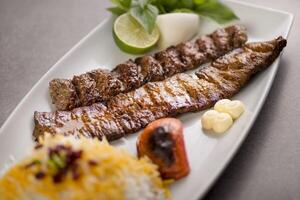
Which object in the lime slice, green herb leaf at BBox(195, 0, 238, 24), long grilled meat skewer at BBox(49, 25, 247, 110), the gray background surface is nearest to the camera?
the gray background surface

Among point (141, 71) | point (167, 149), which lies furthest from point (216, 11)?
point (167, 149)

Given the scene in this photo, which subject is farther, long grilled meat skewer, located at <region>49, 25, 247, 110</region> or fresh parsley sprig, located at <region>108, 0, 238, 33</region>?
fresh parsley sprig, located at <region>108, 0, 238, 33</region>

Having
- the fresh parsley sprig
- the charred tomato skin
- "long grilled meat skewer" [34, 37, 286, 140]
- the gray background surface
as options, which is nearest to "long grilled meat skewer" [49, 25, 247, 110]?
"long grilled meat skewer" [34, 37, 286, 140]

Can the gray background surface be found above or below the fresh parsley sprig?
below

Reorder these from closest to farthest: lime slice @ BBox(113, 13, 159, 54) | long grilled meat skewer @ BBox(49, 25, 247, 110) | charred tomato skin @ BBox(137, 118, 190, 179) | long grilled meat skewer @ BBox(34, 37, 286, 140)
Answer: charred tomato skin @ BBox(137, 118, 190, 179) < long grilled meat skewer @ BBox(34, 37, 286, 140) < long grilled meat skewer @ BBox(49, 25, 247, 110) < lime slice @ BBox(113, 13, 159, 54)

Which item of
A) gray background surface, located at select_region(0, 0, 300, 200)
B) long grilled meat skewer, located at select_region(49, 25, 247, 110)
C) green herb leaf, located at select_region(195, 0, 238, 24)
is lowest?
gray background surface, located at select_region(0, 0, 300, 200)

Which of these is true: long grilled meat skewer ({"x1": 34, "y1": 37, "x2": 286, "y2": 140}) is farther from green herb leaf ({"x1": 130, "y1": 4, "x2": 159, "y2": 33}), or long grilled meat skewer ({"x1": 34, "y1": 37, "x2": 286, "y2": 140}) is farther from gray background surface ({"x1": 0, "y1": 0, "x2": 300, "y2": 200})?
green herb leaf ({"x1": 130, "y1": 4, "x2": 159, "y2": 33})

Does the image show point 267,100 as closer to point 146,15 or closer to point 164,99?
point 164,99

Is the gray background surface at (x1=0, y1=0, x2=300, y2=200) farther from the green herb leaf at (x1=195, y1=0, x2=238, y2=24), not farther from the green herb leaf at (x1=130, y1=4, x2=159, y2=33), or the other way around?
the green herb leaf at (x1=130, y1=4, x2=159, y2=33)

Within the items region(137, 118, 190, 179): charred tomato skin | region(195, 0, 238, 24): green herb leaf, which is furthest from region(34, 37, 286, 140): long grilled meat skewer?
region(195, 0, 238, 24): green herb leaf
